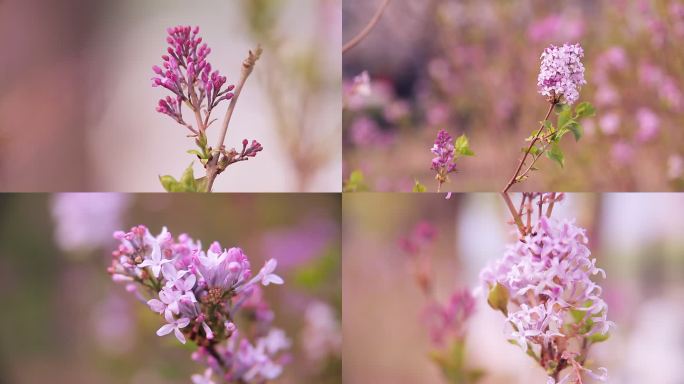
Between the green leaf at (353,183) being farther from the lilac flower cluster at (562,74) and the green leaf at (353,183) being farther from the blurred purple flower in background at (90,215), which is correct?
the blurred purple flower in background at (90,215)

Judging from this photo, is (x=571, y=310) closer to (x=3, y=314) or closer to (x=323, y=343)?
(x=323, y=343)

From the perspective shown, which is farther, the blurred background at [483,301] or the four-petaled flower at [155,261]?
the blurred background at [483,301]

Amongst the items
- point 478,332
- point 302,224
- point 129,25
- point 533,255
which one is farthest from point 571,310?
point 129,25

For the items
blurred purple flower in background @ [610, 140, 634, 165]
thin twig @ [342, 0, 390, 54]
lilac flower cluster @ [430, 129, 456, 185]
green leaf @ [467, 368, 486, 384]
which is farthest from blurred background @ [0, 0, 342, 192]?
blurred purple flower in background @ [610, 140, 634, 165]

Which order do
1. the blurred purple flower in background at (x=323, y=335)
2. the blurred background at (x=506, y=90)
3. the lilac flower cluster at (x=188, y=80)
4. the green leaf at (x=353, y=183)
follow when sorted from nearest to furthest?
1. the lilac flower cluster at (x=188, y=80)
2. the green leaf at (x=353, y=183)
3. the blurred purple flower in background at (x=323, y=335)
4. the blurred background at (x=506, y=90)

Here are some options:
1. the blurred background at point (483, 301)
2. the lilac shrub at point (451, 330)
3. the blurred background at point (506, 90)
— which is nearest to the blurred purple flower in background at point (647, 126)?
the blurred background at point (506, 90)

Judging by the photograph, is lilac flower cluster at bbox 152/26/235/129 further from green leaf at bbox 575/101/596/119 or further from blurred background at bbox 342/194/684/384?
blurred background at bbox 342/194/684/384

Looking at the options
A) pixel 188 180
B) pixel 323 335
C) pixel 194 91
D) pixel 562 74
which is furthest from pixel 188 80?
pixel 323 335

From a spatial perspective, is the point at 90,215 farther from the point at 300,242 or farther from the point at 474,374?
the point at 474,374

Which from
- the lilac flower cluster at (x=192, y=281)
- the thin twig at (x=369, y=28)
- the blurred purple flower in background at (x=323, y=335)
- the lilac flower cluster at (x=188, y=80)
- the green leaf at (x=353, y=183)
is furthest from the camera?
the blurred purple flower in background at (x=323, y=335)
